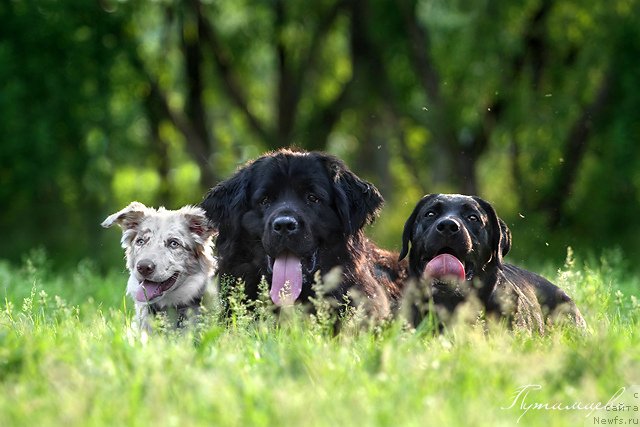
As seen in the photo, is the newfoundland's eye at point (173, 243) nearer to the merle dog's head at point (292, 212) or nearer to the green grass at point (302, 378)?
the merle dog's head at point (292, 212)

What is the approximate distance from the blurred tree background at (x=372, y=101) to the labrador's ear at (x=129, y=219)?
7.00 meters

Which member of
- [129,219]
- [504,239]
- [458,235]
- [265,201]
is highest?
[265,201]

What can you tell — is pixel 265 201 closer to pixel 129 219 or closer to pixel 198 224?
pixel 198 224

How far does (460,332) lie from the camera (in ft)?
16.6

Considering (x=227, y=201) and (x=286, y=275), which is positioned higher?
(x=227, y=201)

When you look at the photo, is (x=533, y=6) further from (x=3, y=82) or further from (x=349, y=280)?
(x=349, y=280)

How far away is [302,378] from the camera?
4.60m

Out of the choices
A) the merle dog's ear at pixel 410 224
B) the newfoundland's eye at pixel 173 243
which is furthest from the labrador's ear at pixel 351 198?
the newfoundland's eye at pixel 173 243

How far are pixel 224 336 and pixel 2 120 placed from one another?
35.3ft

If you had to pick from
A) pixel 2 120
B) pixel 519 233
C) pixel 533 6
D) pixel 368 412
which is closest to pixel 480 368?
pixel 368 412

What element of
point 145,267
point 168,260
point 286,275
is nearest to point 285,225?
point 286,275

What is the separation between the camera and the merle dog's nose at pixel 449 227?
6707 mm

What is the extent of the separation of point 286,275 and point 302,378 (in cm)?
211

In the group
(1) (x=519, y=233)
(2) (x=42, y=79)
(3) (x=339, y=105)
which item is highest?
(2) (x=42, y=79)
